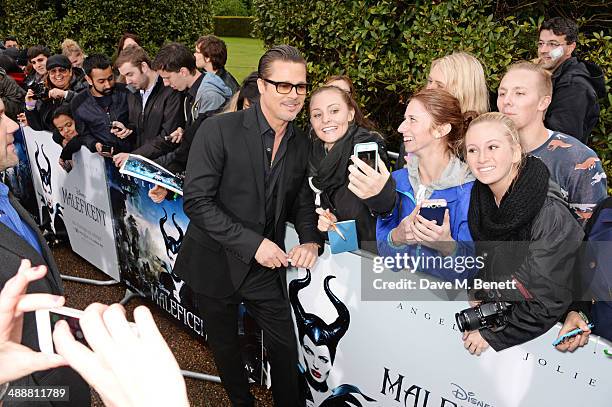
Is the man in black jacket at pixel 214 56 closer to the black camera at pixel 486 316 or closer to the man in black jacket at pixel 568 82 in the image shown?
the man in black jacket at pixel 568 82

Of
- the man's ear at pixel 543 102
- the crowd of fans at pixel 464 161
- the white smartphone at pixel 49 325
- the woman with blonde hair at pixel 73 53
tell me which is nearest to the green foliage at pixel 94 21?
the woman with blonde hair at pixel 73 53

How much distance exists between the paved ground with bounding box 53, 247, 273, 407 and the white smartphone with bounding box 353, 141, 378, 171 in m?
1.92

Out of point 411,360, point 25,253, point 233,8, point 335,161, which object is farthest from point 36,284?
point 233,8

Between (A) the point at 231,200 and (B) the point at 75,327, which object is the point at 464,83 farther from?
(B) the point at 75,327

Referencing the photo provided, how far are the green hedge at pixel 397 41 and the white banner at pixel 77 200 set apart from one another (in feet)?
7.73

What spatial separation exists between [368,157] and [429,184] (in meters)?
0.34

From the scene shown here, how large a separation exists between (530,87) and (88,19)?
33.4ft

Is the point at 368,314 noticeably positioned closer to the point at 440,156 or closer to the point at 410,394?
the point at 410,394

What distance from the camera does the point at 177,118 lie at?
193 inches

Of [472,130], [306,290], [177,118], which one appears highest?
[472,130]

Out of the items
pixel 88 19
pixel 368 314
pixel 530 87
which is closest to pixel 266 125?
pixel 368 314

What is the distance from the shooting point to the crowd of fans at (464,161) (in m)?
2.11

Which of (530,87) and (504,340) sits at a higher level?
(530,87)

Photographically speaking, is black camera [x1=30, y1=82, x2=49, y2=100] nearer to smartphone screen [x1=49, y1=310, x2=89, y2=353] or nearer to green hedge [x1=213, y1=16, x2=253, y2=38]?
smartphone screen [x1=49, y1=310, x2=89, y2=353]
